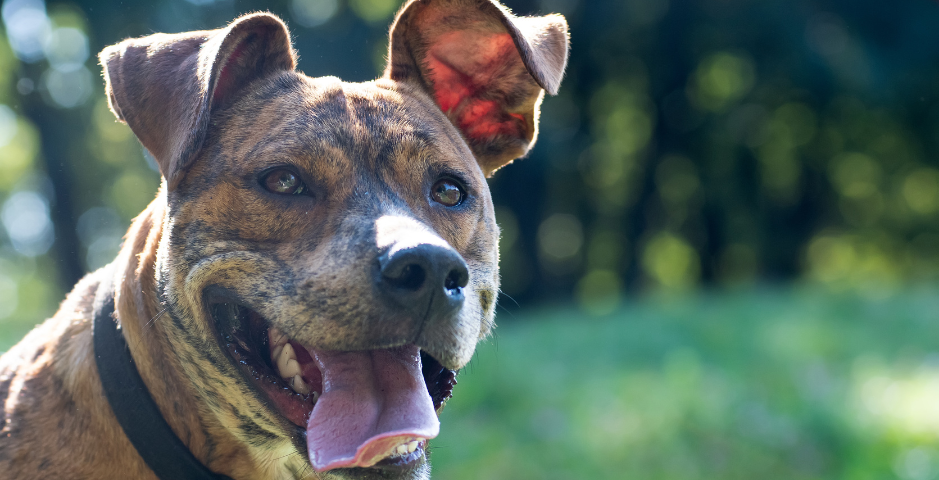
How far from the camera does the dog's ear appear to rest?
8.93 feet

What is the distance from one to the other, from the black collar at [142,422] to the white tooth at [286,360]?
1.27ft

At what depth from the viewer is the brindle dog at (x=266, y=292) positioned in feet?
8.33

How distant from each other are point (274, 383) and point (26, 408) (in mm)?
903

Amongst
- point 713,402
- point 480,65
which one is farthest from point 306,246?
point 713,402

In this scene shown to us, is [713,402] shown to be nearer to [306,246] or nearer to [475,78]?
[475,78]

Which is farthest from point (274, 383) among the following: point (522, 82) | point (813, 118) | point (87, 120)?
point (813, 118)

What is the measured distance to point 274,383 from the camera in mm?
2695

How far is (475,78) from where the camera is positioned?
379cm

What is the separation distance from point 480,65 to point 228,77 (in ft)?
3.81

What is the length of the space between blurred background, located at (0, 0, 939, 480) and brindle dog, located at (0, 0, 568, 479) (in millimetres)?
1361

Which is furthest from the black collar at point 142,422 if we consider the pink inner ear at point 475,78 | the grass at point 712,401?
the pink inner ear at point 475,78

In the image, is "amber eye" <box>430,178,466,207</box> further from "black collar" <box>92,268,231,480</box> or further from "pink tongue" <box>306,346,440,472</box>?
"black collar" <box>92,268,231,480</box>

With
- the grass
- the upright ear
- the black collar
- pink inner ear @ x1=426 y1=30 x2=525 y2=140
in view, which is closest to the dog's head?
the black collar

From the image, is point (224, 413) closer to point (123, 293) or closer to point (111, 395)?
point (111, 395)
